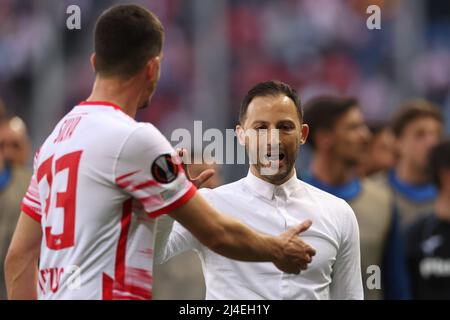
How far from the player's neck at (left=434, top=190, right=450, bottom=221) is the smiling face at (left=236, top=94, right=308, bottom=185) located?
372 cm

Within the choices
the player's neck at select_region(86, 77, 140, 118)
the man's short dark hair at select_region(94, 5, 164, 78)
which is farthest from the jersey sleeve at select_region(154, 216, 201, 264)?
the man's short dark hair at select_region(94, 5, 164, 78)

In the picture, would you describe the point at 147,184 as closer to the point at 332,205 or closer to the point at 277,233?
the point at 277,233

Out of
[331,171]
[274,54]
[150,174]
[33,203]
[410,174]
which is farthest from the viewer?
[274,54]

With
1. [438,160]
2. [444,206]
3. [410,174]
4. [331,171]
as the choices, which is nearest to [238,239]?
[331,171]

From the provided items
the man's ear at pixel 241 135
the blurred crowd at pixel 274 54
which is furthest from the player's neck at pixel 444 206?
the blurred crowd at pixel 274 54

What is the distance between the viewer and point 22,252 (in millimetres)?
4590

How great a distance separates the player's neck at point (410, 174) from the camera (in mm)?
9414

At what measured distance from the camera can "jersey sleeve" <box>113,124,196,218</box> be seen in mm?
4156

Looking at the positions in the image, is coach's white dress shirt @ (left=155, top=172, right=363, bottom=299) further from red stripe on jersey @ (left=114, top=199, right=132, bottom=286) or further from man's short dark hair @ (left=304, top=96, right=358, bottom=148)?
man's short dark hair @ (left=304, top=96, right=358, bottom=148)

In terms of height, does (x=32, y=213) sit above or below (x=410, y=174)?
above

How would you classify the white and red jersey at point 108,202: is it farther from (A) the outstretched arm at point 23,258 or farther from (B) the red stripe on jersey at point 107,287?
(A) the outstretched arm at point 23,258

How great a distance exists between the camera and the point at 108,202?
4.20 metres

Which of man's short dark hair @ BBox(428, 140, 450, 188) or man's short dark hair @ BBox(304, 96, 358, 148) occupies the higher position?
man's short dark hair @ BBox(304, 96, 358, 148)

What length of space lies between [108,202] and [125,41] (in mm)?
646
